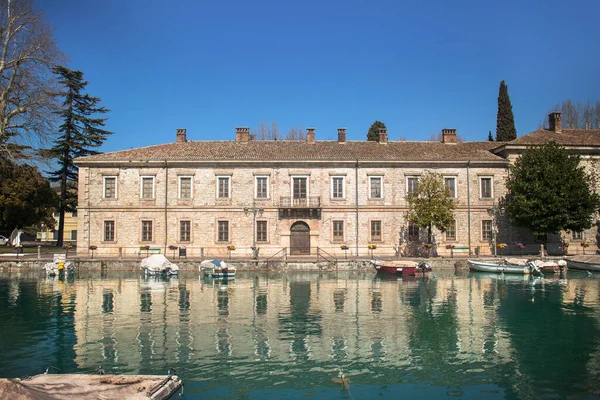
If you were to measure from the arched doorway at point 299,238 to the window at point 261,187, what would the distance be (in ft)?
10.6

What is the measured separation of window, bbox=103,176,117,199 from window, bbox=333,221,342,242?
16.8 metres

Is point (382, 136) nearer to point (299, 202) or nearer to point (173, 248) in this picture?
point (299, 202)

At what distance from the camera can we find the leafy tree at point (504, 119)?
52156mm

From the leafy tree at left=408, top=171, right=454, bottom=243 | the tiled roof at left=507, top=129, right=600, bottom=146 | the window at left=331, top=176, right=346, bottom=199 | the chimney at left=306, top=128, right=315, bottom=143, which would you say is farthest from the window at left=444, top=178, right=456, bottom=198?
the chimney at left=306, top=128, right=315, bottom=143

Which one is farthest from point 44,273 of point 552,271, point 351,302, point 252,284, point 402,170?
point 552,271

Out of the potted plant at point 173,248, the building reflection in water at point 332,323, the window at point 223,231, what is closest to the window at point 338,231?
the window at point 223,231

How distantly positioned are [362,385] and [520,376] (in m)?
3.71

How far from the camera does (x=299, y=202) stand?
36.7 m

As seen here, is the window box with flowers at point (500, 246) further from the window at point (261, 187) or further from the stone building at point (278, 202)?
the window at point (261, 187)

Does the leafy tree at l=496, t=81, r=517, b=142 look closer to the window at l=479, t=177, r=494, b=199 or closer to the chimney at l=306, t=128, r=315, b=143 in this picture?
the window at l=479, t=177, r=494, b=199

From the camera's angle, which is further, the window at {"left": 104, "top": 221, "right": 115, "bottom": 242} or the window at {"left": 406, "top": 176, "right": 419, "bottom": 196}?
the window at {"left": 406, "top": 176, "right": 419, "bottom": 196}

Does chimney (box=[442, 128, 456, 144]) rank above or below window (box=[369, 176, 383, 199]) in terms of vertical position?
above

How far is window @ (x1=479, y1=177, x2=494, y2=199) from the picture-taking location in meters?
37.8

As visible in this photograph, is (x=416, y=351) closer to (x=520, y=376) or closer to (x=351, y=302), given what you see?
(x=520, y=376)
